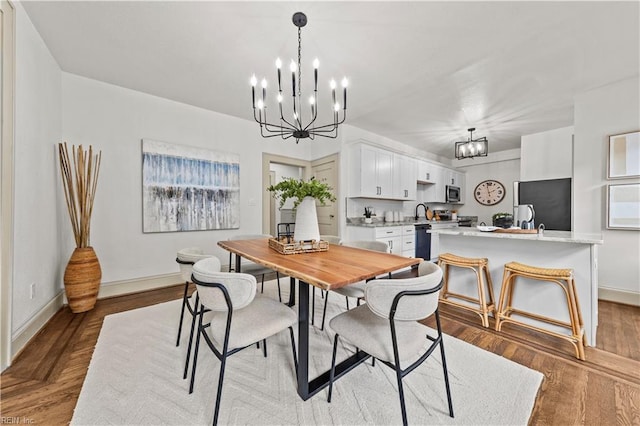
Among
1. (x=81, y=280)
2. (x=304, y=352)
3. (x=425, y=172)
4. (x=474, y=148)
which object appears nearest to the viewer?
(x=304, y=352)

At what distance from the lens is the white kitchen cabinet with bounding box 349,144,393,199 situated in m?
4.14

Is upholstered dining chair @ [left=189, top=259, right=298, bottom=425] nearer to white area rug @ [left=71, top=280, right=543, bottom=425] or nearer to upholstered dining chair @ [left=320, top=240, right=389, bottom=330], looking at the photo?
white area rug @ [left=71, top=280, right=543, bottom=425]

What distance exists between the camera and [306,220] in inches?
73.5

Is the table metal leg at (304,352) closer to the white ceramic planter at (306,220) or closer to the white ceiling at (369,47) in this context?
the white ceramic planter at (306,220)

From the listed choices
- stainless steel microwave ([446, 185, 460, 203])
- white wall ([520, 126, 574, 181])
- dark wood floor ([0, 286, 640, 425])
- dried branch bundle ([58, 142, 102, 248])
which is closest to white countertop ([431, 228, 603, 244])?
dark wood floor ([0, 286, 640, 425])

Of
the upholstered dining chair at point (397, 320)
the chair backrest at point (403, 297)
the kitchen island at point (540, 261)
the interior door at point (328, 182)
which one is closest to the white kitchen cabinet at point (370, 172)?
the interior door at point (328, 182)

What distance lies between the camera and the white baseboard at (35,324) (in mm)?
1782

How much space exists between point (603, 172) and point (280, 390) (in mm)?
4296

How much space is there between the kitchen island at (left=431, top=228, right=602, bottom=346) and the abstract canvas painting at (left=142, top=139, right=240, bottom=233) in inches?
123

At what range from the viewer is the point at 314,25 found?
76.7 inches

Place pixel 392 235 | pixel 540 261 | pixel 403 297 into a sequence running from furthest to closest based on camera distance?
pixel 392 235, pixel 540 261, pixel 403 297

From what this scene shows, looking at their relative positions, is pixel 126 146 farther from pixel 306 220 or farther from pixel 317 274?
pixel 317 274

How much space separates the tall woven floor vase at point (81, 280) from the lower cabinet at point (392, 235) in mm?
3465

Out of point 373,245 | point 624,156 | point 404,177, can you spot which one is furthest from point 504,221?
point 404,177
